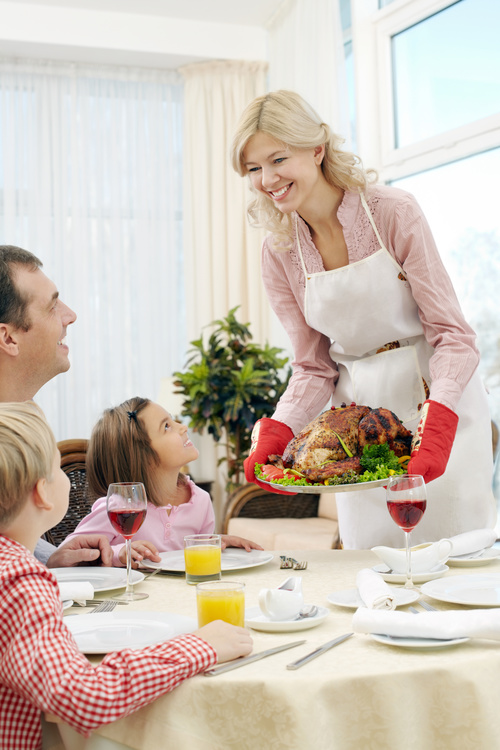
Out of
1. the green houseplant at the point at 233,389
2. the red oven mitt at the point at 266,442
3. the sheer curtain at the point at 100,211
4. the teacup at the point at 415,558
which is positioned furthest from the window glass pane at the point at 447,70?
the teacup at the point at 415,558

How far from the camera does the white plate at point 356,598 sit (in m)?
1.28

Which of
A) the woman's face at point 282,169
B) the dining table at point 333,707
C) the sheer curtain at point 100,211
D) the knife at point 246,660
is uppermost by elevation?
the sheer curtain at point 100,211

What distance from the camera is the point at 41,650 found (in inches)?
37.7

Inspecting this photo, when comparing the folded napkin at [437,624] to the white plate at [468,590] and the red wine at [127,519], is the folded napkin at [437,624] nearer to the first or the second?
the white plate at [468,590]

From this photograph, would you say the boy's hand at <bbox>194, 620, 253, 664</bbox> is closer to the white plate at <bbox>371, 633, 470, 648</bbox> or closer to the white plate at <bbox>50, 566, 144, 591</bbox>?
the white plate at <bbox>371, 633, 470, 648</bbox>

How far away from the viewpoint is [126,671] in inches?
38.2

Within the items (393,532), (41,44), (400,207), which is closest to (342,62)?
(41,44)

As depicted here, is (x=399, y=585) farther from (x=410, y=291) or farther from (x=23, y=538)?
(x=410, y=291)

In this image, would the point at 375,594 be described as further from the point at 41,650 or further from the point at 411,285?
the point at 411,285

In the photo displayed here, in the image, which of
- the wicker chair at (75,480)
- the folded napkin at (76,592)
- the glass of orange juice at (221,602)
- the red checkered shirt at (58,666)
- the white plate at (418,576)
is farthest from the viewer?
the wicker chair at (75,480)

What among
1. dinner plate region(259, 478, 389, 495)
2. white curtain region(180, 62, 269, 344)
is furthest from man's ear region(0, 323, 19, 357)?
white curtain region(180, 62, 269, 344)

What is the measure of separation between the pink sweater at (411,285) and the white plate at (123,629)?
36.3 inches

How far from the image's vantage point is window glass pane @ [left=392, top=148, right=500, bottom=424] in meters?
4.05

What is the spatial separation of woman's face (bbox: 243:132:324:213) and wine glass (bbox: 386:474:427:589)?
35.1 inches
